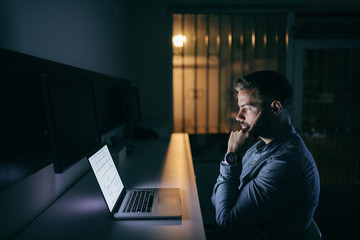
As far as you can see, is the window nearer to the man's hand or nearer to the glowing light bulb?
the glowing light bulb

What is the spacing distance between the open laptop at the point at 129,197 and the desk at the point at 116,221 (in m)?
0.03

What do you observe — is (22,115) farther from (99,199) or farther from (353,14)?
(353,14)

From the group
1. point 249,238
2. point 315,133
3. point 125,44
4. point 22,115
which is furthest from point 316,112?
point 22,115

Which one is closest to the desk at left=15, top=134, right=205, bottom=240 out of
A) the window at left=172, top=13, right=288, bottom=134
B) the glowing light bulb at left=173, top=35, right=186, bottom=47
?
the window at left=172, top=13, right=288, bottom=134

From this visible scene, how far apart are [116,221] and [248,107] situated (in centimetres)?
84

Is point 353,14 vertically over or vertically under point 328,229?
over

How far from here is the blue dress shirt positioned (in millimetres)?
1063

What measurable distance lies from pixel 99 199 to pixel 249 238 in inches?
28.8

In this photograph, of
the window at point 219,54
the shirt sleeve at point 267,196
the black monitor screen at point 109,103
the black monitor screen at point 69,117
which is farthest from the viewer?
the window at point 219,54

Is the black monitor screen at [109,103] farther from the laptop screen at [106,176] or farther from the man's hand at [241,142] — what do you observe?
the man's hand at [241,142]

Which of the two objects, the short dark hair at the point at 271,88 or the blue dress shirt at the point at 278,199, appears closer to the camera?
the blue dress shirt at the point at 278,199

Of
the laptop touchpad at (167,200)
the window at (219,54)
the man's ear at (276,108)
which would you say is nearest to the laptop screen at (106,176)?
the laptop touchpad at (167,200)

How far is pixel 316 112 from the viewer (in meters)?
3.46

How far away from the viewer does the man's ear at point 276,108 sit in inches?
50.1
